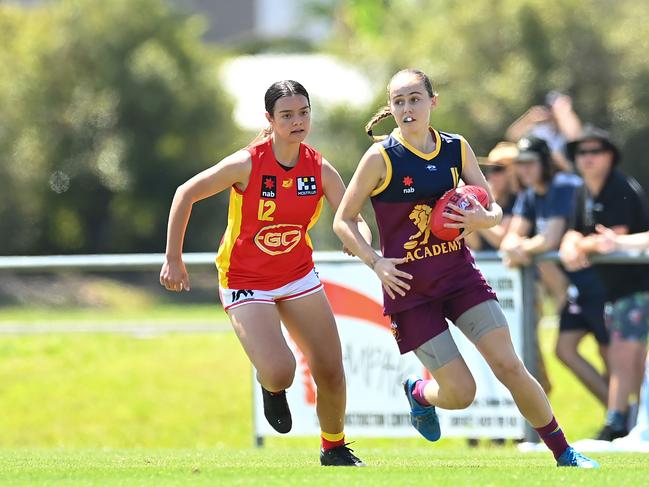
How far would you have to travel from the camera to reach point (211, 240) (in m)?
37.8

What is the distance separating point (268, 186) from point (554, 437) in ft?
7.34

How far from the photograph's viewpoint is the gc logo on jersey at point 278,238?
8156mm

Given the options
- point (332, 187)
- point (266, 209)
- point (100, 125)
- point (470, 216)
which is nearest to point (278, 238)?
point (266, 209)

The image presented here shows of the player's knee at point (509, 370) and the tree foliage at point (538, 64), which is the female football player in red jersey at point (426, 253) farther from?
the tree foliage at point (538, 64)

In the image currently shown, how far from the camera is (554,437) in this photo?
25.5 ft

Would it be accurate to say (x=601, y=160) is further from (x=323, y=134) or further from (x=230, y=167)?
(x=323, y=134)

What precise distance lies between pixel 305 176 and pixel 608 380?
4.56 meters

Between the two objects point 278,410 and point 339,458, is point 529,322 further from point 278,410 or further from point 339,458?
point 278,410

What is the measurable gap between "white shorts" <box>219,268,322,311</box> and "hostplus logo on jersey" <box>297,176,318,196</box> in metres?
0.52

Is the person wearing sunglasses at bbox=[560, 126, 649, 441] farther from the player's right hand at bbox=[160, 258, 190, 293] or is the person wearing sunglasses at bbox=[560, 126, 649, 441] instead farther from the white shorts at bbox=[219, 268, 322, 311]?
the player's right hand at bbox=[160, 258, 190, 293]

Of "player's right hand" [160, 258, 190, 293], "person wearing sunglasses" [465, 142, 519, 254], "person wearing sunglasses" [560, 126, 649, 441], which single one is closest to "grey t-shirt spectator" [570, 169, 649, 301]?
"person wearing sunglasses" [560, 126, 649, 441]

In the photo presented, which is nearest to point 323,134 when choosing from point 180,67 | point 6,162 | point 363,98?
point 363,98

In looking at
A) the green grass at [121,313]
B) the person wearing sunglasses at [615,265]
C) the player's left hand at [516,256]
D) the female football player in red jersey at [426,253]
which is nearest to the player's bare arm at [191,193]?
the female football player in red jersey at [426,253]

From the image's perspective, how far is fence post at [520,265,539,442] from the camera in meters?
11.0
